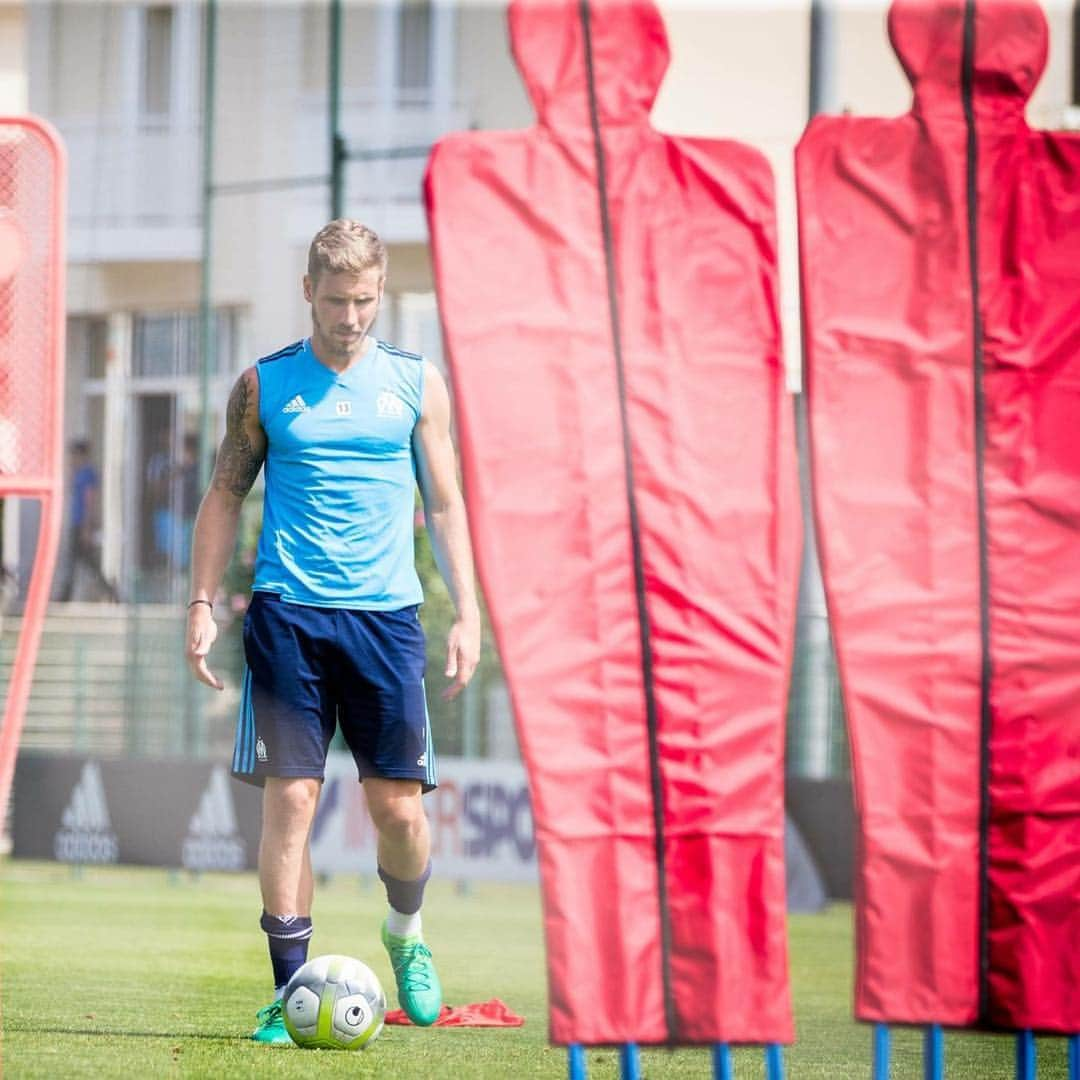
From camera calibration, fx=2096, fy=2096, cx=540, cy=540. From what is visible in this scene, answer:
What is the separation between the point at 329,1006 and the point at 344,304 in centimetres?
161

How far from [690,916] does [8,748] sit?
127 cm

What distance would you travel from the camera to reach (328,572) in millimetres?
4797

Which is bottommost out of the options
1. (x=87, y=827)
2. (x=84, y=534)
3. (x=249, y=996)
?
(x=87, y=827)

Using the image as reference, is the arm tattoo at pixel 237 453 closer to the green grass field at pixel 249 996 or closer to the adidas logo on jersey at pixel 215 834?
the green grass field at pixel 249 996

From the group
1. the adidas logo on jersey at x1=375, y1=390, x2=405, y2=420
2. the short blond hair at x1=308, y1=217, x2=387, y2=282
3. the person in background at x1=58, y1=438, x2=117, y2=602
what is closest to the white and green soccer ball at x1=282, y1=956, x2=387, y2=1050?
the adidas logo on jersey at x1=375, y1=390, x2=405, y2=420

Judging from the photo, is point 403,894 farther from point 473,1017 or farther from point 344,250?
point 344,250

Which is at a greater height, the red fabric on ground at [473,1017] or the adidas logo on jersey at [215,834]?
the red fabric on ground at [473,1017]

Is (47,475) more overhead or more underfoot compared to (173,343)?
more underfoot

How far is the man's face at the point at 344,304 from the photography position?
14.6 ft

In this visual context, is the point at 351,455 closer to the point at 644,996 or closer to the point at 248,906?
the point at 644,996

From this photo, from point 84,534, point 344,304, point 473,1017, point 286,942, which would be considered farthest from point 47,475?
point 84,534

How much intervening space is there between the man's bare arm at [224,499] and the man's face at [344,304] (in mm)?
252

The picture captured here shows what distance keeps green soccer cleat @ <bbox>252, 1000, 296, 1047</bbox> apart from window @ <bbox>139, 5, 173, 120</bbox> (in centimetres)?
1771

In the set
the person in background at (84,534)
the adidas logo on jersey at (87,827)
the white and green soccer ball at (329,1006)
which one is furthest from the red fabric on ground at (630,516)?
the person in background at (84,534)
